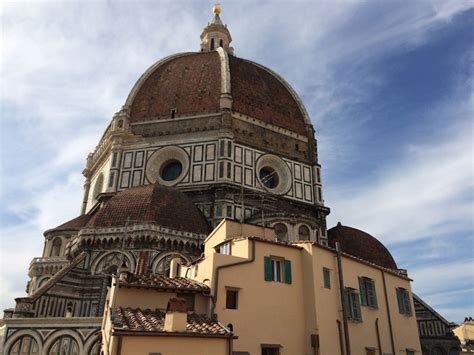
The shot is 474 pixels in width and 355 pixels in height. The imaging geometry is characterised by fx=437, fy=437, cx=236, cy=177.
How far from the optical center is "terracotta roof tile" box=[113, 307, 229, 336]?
427 inches

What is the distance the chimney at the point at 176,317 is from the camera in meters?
11.1

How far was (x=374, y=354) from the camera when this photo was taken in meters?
15.7

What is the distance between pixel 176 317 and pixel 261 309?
11.8 ft

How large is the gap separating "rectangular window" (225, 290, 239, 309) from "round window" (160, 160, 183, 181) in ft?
65.9

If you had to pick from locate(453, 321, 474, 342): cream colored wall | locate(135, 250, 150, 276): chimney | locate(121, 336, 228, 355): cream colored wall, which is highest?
locate(135, 250, 150, 276): chimney

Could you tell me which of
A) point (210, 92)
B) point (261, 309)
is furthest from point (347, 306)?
point (210, 92)

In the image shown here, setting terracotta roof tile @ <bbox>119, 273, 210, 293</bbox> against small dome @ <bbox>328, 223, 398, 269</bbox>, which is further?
small dome @ <bbox>328, 223, 398, 269</bbox>

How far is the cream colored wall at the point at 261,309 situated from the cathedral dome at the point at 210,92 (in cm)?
2248

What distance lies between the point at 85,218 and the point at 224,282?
73.3 feet

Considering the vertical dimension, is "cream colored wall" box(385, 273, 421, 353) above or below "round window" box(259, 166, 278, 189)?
below

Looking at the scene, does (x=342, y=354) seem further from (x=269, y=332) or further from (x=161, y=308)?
(x=161, y=308)

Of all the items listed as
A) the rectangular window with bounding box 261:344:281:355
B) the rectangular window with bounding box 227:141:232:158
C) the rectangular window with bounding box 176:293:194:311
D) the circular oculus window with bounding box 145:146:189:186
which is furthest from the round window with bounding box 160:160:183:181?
the rectangular window with bounding box 261:344:281:355

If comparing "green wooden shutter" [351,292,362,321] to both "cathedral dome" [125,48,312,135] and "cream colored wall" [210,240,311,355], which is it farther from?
"cathedral dome" [125,48,312,135]

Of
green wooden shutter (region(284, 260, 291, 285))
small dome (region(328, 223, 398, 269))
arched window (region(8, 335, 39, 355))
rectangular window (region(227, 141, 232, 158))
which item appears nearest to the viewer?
green wooden shutter (region(284, 260, 291, 285))
